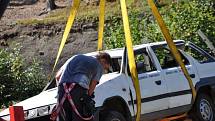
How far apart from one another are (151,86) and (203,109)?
1891 millimetres

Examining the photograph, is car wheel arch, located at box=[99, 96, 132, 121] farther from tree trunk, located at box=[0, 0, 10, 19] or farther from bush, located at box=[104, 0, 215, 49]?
bush, located at box=[104, 0, 215, 49]

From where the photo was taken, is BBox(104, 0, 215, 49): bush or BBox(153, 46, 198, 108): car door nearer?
BBox(153, 46, 198, 108): car door

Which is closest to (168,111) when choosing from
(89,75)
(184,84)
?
(184,84)

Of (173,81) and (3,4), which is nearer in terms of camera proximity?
(3,4)

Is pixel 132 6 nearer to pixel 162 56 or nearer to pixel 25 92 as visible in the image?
pixel 25 92

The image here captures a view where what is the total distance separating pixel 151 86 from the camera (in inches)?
437

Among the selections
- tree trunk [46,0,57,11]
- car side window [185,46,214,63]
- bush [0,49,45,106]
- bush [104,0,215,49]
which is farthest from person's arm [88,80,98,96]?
tree trunk [46,0,57,11]

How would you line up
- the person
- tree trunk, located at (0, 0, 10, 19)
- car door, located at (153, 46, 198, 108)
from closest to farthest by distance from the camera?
1. tree trunk, located at (0, 0, 10, 19)
2. the person
3. car door, located at (153, 46, 198, 108)

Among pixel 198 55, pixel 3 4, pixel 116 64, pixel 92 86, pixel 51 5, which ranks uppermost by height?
pixel 3 4

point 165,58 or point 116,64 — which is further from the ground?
point 116,64

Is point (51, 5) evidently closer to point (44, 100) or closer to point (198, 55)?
point (198, 55)

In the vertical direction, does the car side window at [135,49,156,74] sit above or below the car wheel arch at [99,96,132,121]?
above

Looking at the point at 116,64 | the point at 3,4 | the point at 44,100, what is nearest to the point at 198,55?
the point at 116,64

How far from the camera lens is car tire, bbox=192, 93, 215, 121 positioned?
12328 mm
